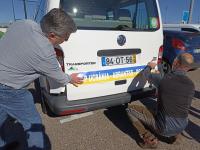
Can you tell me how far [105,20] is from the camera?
3412 millimetres

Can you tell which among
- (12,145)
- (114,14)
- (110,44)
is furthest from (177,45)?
(12,145)

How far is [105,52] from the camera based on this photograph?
326cm

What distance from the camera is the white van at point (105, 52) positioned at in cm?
309

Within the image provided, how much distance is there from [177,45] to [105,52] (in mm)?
4329

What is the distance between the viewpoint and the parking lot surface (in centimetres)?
328

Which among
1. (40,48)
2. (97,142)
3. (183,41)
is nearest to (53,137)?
(97,142)

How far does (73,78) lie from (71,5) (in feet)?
3.55

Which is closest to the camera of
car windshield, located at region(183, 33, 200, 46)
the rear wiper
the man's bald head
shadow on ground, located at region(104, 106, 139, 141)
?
the man's bald head

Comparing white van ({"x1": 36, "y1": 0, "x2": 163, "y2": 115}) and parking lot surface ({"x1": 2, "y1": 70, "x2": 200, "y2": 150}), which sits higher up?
white van ({"x1": 36, "y1": 0, "x2": 163, "y2": 115})

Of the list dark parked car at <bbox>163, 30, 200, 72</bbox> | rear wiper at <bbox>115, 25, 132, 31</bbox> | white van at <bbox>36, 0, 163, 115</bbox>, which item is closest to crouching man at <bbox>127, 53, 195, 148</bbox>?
white van at <bbox>36, 0, 163, 115</bbox>

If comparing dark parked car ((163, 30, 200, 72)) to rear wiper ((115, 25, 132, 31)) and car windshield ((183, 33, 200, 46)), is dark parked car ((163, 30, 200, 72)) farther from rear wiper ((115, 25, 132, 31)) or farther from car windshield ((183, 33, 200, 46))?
rear wiper ((115, 25, 132, 31))

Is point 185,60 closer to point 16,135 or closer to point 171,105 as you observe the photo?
point 171,105

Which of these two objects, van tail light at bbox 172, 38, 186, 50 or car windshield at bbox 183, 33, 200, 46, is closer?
van tail light at bbox 172, 38, 186, 50

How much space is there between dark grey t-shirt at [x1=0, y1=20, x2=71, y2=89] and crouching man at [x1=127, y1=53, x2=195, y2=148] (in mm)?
1359
